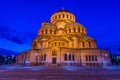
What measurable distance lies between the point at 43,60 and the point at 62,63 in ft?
18.6

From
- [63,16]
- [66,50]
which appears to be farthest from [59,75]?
[63,16]

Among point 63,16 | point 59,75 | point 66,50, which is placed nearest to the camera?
point 59,75

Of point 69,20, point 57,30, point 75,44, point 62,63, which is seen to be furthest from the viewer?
point 69,20

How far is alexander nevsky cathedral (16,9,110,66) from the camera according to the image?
4347 centimetres

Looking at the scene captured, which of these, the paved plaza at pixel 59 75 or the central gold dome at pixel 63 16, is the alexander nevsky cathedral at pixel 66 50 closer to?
the central gold dome at pixel 63 16

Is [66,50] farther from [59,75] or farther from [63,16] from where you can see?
[59,75]

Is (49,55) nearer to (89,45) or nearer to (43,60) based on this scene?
(43,60)

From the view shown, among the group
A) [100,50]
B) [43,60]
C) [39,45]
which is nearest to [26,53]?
[39,45]

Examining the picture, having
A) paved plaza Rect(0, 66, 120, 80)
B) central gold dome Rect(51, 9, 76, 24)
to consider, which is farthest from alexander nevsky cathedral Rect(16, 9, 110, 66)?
paved plaza Rect(0, 66, 120, 80)

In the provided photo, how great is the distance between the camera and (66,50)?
44125mm

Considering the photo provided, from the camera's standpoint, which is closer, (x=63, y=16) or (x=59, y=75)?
(x=59, y=75)

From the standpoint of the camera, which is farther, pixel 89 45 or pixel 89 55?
pixel 89 45

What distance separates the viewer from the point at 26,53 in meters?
49.3

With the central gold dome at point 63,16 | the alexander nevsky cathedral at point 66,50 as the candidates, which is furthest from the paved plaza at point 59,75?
the central gold dome at point 63,16
